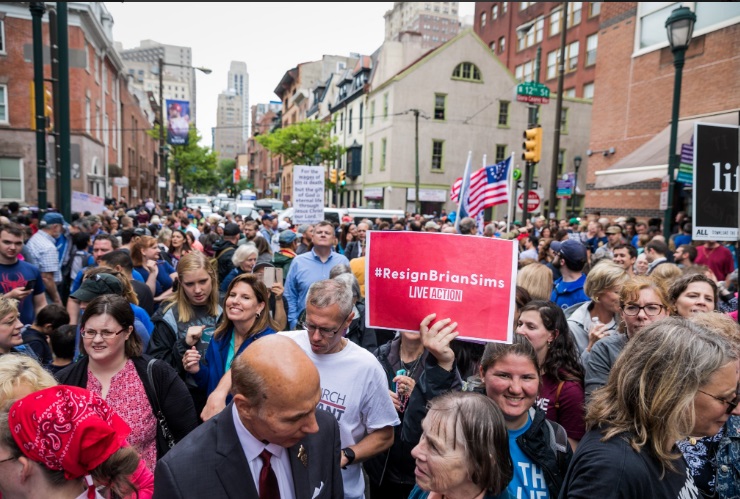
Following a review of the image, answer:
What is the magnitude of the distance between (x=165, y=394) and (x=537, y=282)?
3.31m

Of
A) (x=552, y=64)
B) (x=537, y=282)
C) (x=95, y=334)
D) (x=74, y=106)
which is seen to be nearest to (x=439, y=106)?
(x=552, y=64)

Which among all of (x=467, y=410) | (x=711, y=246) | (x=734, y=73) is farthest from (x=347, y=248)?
(x=734, y=73)

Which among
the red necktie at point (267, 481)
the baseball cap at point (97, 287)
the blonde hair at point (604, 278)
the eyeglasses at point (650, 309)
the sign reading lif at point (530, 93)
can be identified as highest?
the sign reading lif at point (530, 93)

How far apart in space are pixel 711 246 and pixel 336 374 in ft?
24.0

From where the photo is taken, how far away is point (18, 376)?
2119 millimetres

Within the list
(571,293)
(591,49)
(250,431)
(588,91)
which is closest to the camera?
(250,431)

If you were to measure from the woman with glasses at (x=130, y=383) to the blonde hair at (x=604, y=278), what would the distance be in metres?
3.23

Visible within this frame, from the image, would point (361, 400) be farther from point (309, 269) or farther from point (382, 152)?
point (382, 152)

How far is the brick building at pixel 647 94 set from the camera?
48.6 ft

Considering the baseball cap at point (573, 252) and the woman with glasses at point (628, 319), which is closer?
the woman with glasses at point (628, 319)

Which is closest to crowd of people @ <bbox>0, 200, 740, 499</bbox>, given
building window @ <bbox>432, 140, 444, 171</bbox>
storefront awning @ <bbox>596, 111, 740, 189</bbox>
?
storefront awning @ <bbox>596, 111, 740, 189</bbox>

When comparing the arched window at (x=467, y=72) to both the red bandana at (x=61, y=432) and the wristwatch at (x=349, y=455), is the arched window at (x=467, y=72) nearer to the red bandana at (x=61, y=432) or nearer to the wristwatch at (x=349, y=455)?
the wristwatch at (x=349, y=455)

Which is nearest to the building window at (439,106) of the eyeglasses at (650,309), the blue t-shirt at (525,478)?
the eyeglasses at (650,309)

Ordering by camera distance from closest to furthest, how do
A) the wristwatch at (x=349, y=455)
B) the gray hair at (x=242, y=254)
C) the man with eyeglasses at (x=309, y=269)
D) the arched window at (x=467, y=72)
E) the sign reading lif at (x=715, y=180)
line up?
the wristwatch at (x=349, y=455)
the sign reading lif at (x=715, y=180)
the man with eyeglasses at (x=309, y=269)
the gray hair at (x=242, y=254)
the arched window at (x=467, y=72)
